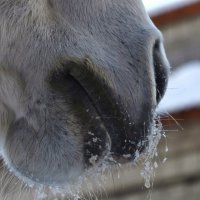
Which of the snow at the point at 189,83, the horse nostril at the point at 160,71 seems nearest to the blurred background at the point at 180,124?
the snow at the point at 189,83

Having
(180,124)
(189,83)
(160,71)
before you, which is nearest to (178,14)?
(189,83)

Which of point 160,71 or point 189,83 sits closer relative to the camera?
point 160,71

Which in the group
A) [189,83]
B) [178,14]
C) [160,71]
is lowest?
[189,83]

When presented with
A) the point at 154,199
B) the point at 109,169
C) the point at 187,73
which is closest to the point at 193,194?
the point at 154,199

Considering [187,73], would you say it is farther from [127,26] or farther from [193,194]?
[127,26]

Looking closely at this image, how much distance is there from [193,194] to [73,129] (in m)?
3.15

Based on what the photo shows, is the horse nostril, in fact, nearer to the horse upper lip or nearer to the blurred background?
the horse upper lip

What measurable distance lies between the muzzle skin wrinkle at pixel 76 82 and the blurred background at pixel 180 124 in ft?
7.89

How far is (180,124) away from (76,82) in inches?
109

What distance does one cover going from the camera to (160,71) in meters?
1.22

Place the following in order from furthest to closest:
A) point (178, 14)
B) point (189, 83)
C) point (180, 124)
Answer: point (189, 83) < point (178, 14) < point (180, 124)

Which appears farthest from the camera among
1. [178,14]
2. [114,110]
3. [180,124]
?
[178,14]

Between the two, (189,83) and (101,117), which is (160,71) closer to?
(101,117)

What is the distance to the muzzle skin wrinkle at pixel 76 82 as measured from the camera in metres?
1.19
